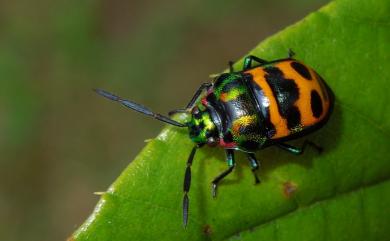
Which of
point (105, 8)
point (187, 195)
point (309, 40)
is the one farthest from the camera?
point (105, 8)

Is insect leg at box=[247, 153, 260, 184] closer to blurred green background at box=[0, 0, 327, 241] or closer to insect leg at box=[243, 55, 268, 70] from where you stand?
insect leg at box=[243, 55, 268, 70]

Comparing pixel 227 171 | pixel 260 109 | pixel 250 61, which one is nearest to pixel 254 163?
pixel 227 171

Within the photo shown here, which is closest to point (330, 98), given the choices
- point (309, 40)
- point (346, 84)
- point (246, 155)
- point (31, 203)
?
point (346, 84)

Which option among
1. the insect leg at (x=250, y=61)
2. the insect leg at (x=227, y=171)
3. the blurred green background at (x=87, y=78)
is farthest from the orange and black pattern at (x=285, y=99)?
the blurred green background at (x=87, y=78)

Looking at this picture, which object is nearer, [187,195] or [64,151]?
[187,195]

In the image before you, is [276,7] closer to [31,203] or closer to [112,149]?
[112,149]

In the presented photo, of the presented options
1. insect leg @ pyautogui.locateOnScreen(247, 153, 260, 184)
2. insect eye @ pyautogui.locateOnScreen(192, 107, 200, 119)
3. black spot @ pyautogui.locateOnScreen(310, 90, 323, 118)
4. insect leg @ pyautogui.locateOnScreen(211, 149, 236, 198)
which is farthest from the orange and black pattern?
insect eye @ pyautogui.locateOnScreen(192, 107, 200, 119)

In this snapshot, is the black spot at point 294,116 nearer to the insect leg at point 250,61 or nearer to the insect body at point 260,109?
the insect body at point 260,109
